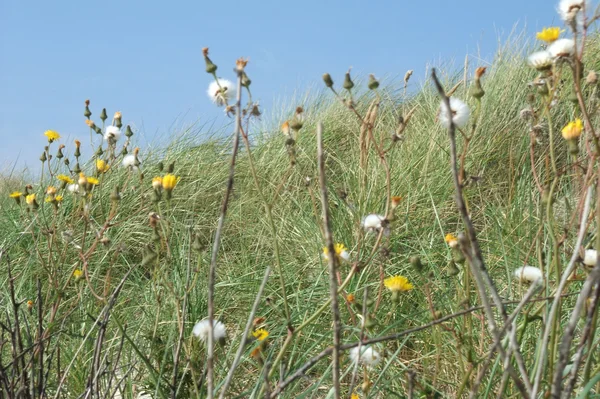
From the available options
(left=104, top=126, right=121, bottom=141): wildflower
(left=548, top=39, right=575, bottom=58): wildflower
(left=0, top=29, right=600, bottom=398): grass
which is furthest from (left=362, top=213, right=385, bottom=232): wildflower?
(left=104, top=126, right=121, bottom=141): wildflower

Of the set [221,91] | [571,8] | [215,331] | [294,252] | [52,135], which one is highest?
[52,135]

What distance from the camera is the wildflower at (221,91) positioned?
1.32 m

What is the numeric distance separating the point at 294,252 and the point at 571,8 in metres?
1.66

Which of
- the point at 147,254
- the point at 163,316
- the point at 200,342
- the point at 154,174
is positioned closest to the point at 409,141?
the point at 154,174

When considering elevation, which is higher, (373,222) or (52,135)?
(52,135)

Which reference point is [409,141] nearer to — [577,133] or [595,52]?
[595,52]

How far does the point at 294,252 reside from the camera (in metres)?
2.81

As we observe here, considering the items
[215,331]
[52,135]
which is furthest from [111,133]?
[215,331]

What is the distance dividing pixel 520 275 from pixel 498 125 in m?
2.86

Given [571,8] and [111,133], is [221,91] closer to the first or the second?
[571,8]

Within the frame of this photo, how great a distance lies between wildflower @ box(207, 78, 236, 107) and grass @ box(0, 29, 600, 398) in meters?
0.22

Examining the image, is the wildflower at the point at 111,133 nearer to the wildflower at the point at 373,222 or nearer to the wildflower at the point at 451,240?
the wildflower at the point at 373,222

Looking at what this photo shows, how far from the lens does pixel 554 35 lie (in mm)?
1549

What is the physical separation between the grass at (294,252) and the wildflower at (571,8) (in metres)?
0.42
